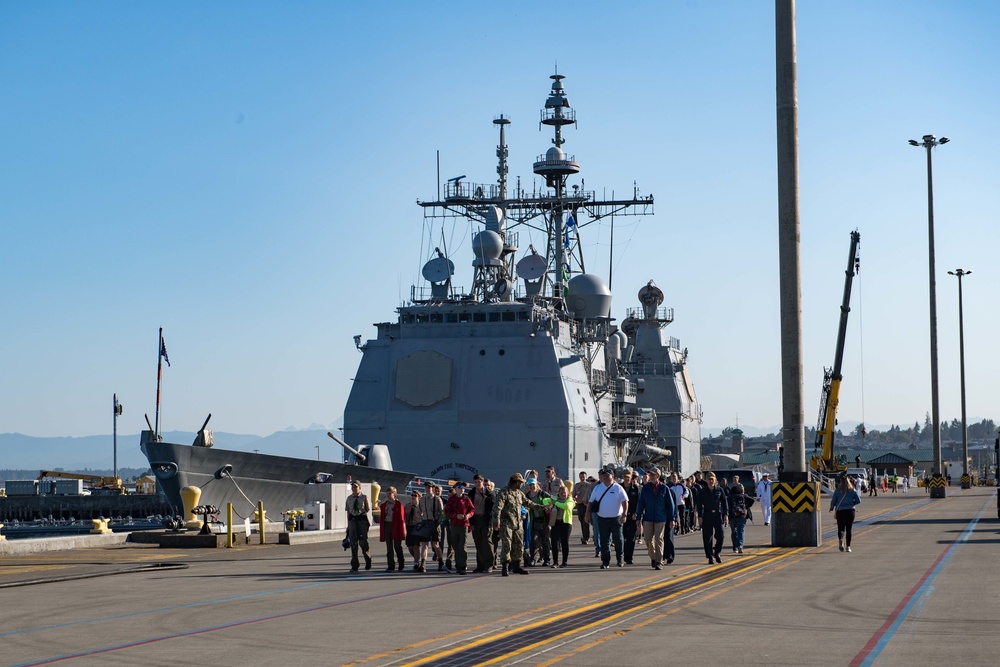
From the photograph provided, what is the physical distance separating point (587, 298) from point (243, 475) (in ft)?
60.0

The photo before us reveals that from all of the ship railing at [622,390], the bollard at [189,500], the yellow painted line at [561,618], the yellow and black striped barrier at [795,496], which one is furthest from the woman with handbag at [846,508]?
the ship railing at [622,390]

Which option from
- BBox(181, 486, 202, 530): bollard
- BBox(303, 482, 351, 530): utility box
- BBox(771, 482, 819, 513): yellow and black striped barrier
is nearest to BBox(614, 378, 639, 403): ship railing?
BBox(181, 486, 202, 530): bollard

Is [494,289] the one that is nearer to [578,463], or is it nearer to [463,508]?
[578,463]

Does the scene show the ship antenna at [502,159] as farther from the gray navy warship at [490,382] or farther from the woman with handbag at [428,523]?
the woman with handbag at [428,523]

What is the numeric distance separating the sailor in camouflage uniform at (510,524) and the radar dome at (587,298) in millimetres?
30241

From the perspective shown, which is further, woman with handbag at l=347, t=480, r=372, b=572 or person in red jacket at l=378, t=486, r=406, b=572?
person in red jacket at l=378, t=486, r=406, b=572

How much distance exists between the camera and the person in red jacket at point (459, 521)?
1809 cm

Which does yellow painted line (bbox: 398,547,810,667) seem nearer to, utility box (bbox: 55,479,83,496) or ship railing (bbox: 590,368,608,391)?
ship railing (bbox: 590,368,608,391)

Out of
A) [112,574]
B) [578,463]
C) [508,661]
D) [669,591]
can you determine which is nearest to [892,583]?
[669,591]

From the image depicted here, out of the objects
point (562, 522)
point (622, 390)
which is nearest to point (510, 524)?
point (562, 522)

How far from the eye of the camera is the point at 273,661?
31.1 ft

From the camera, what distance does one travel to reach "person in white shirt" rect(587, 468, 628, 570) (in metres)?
18.7

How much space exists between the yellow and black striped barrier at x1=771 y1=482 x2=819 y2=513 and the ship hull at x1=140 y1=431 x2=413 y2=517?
14318 mm

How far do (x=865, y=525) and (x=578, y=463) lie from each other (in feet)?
37.0
